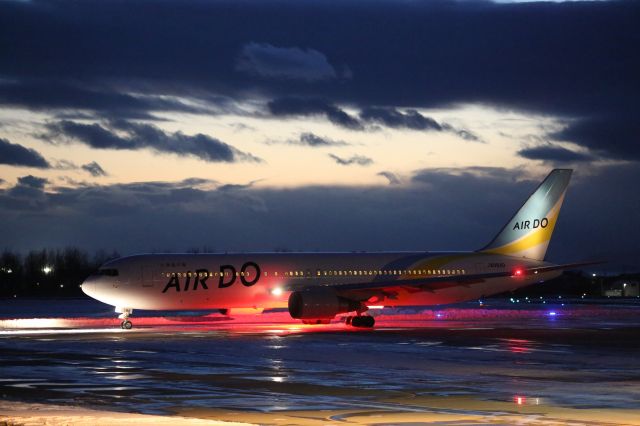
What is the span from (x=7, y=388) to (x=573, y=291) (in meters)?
132

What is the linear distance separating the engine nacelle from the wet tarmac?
2.48 m

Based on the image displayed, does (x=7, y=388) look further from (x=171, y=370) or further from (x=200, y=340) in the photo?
(x=200, y=340)

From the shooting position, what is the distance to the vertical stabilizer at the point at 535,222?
56.1 meters

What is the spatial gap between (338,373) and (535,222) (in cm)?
3340

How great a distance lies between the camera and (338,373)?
2453cm

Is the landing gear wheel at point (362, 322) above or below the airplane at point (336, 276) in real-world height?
below

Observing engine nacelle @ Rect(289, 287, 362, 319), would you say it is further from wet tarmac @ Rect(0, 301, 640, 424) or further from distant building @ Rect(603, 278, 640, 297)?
distant building @ Rect(603, 278, 640, 297)

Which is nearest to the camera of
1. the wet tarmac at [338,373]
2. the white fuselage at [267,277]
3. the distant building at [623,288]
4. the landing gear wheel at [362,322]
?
the wet tarmac at [338,373]

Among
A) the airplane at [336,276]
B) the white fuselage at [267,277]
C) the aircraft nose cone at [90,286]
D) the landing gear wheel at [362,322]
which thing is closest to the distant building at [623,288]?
the airplane at [336,276]

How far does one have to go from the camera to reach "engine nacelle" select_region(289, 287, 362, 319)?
47344mm

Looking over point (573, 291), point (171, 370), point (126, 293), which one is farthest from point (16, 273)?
point (171, 370)

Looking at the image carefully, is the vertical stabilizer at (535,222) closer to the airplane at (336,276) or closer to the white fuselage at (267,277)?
the airplane at (336,276)

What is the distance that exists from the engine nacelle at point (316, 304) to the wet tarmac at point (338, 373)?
2475 millimetres

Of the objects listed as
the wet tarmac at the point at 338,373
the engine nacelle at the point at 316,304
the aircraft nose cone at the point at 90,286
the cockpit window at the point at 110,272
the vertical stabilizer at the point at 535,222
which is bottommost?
the wet tarmac at the point at 338,373
